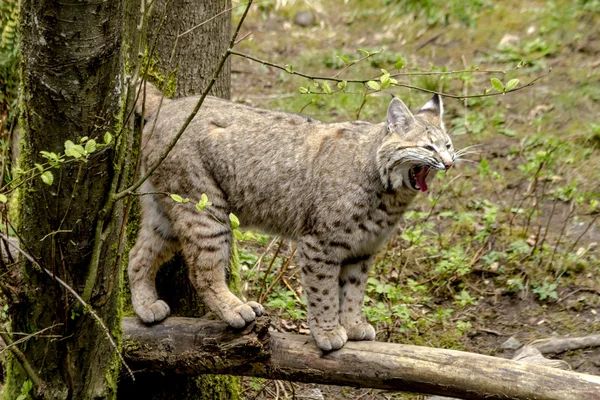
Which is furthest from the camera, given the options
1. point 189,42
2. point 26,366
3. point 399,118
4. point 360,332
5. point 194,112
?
point 189,42

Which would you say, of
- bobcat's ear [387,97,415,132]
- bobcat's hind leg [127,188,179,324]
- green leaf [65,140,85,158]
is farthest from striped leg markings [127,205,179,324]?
green leaf [65,140,85,158]

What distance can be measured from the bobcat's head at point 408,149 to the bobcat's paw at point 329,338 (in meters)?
0.93

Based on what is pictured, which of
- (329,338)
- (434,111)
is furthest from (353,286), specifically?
(434,111)

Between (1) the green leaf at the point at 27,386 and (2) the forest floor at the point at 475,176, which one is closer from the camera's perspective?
(1) the green leaf at the point at 27,386

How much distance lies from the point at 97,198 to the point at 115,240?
34 cm

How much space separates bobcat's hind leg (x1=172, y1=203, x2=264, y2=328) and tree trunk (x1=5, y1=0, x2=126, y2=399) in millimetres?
678

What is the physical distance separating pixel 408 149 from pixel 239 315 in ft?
4.57

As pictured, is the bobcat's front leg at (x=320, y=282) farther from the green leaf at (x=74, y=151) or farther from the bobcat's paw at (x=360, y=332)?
the green leaf at (x=74, y=151)

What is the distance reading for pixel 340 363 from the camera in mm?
4387

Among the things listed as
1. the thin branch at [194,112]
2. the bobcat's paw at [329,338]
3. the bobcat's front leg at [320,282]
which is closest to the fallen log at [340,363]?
the bobcat's paw at [329,338]

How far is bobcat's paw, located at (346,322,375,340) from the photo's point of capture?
15.5ft

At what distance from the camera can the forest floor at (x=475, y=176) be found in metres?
6.13

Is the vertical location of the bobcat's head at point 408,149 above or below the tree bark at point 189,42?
below

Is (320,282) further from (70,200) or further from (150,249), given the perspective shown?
(70,200)
